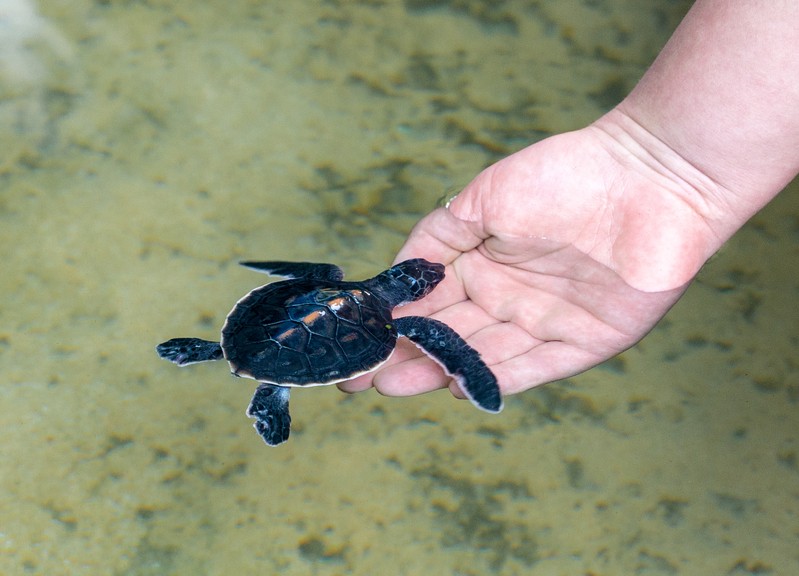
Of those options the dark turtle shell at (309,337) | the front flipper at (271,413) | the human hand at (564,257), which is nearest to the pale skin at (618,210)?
the human hand at (564,257)

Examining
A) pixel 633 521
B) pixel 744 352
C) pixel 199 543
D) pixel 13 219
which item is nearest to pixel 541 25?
pixel 744 352

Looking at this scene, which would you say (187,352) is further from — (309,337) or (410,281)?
(410,281)

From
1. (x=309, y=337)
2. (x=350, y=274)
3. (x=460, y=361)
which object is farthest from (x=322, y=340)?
(x=350, y=274)

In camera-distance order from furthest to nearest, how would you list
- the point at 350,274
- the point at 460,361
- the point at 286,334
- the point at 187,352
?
the point at 350,274
the point at 187,352
the point at 286,334
the point at 460,361

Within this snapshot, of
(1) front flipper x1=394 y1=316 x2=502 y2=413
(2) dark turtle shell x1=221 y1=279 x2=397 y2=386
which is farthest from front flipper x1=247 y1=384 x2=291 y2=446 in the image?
(1) front flipper x1=394 y1=316 x2=502 y2=413

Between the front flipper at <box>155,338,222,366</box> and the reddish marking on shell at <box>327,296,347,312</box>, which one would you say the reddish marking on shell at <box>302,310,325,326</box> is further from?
the front flipper at <box>155,338,222,366</box>

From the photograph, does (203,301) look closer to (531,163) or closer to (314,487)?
(314,487)

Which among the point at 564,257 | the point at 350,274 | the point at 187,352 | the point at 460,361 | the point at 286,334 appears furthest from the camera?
the point at 350,274
